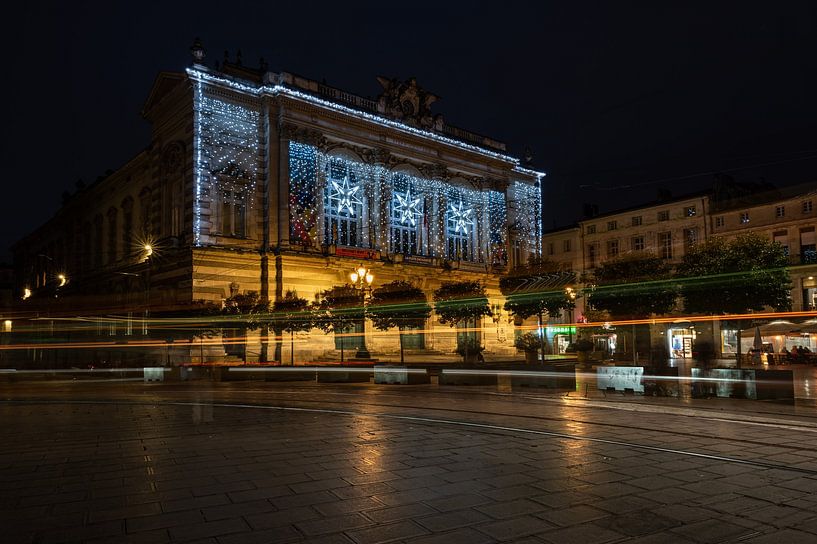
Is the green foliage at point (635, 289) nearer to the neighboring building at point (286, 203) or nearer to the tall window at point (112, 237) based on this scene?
the neighboring building at point (286, 203)

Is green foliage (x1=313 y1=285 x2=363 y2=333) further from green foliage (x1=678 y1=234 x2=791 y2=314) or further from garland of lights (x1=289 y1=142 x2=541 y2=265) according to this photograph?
green foliage (x1=678 y1=234 x2=791 y2=314)

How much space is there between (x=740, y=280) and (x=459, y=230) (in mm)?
29049

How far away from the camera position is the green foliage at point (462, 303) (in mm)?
37000

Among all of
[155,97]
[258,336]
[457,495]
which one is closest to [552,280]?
[258,336]

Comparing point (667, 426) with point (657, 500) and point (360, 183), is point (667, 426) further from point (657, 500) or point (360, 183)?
point (360, 183)

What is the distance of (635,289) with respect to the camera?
2559 centimetres

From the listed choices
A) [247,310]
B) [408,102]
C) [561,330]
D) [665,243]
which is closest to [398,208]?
[408,102]

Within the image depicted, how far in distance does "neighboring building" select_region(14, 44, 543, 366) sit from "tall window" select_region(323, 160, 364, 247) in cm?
9

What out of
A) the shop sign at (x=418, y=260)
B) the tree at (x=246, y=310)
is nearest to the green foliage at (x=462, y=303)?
the shop sign at (x=418, y=260)

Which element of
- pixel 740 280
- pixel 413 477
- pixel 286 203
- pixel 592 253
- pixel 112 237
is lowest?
pixel 413 477

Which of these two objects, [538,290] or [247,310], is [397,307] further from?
[538,290]

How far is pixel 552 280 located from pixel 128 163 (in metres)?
30.7

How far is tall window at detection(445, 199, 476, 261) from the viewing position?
48906 millimetres

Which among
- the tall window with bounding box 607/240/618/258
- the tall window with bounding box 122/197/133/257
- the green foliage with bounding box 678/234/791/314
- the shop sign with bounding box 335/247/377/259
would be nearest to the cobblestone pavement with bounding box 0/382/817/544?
the green foliage with bounding box 678/234/791/314
